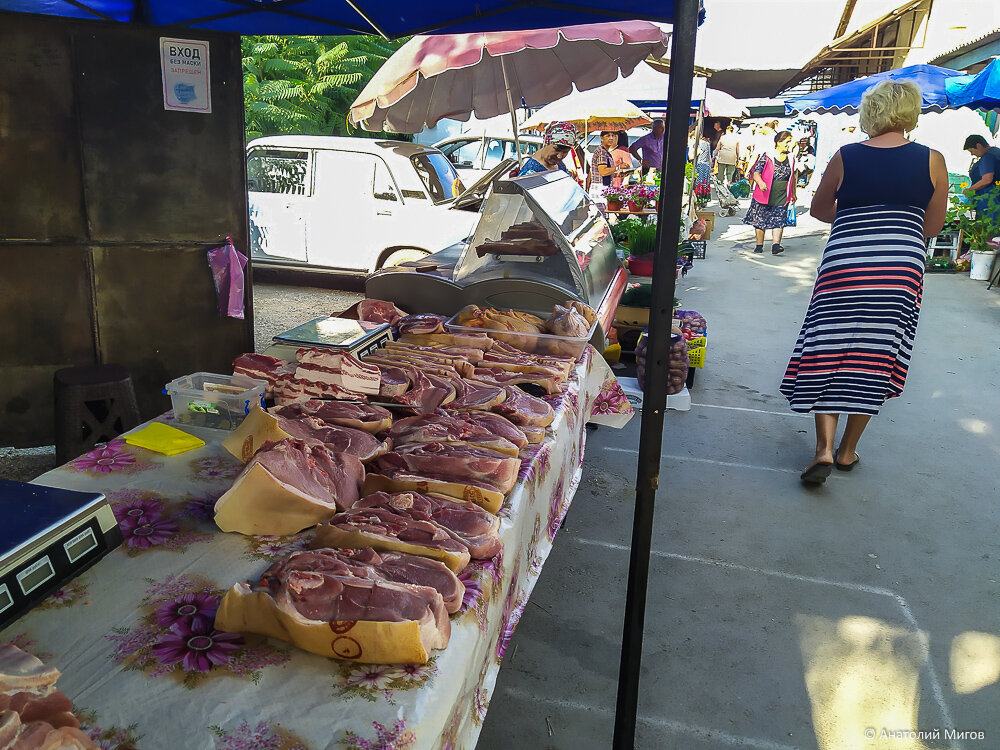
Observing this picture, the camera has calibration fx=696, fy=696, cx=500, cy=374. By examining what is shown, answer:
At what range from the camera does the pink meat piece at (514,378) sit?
2.91 metres

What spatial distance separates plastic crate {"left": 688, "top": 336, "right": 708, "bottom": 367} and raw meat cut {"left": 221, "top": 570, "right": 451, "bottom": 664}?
197 inches

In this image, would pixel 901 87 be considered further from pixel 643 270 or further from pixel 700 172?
pixel 700 172

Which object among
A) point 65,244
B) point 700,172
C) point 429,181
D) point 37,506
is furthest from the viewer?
point 700,172

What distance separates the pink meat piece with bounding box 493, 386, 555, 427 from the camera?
2549 mm

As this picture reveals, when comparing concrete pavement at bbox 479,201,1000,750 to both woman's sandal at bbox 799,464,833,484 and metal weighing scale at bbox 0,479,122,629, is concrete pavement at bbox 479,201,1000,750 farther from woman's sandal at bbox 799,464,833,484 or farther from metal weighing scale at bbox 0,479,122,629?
metal weighing scale at bbox 0,479,122,629

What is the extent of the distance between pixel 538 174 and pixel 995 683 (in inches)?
159

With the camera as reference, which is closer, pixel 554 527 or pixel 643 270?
pixel 554 527

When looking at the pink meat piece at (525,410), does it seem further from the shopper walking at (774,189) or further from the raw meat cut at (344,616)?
the shopper walking at (774,189)

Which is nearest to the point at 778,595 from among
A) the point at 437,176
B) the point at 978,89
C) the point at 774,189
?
the point at 437,176

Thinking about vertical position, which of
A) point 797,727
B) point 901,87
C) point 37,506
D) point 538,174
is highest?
point 901,87

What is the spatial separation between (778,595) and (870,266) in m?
1.96

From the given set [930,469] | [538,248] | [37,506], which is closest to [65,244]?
[538,248]

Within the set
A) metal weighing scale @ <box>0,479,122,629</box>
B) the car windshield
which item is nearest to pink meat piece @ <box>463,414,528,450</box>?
metal weighing scale @ <box>0,479,122,629</box>

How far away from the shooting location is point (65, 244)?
4230 mm
